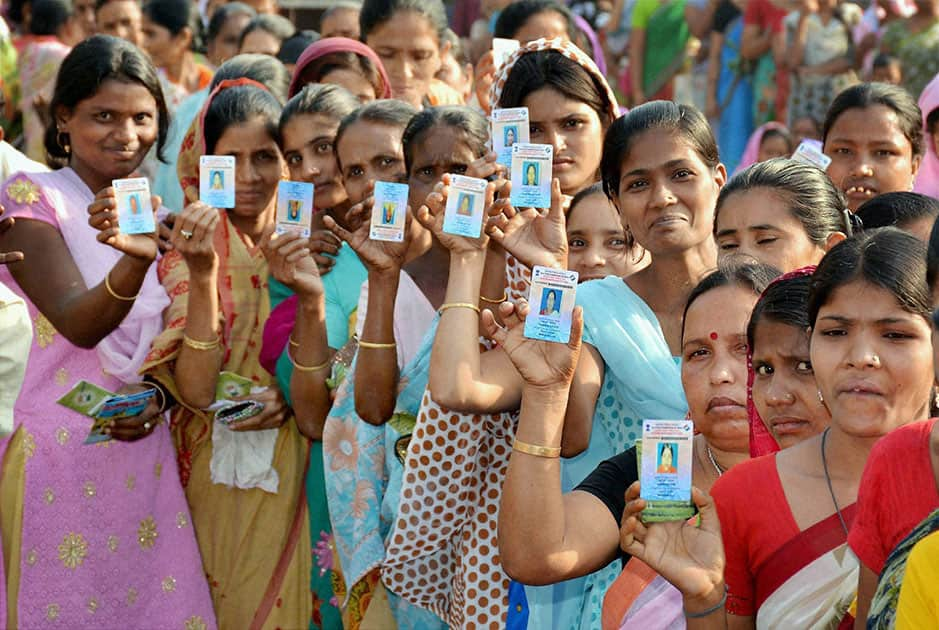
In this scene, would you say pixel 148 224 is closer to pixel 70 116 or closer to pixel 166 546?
pixel 70 116

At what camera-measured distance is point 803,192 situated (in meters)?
3.57

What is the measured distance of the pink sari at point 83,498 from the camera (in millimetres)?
4406

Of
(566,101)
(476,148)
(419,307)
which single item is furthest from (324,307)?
(566,101)

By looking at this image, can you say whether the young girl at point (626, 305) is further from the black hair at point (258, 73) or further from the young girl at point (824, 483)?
the black hair at point (258, 73)

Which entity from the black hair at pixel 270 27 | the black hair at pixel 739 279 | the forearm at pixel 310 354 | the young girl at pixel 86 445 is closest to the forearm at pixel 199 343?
the young girl at pixel 86 445

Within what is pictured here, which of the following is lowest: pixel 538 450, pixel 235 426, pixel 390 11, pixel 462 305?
pixel 235 426

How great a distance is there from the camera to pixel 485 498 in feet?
12.6

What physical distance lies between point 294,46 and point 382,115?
2.62m

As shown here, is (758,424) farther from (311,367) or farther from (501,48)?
(501,48)

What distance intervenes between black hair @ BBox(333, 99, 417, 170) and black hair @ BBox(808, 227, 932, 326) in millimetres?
2093

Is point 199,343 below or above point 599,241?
below

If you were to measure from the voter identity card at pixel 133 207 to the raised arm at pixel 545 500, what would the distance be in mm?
1693

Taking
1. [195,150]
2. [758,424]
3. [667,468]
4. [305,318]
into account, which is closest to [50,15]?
[195,150]

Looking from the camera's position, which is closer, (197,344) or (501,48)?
(197,344)
